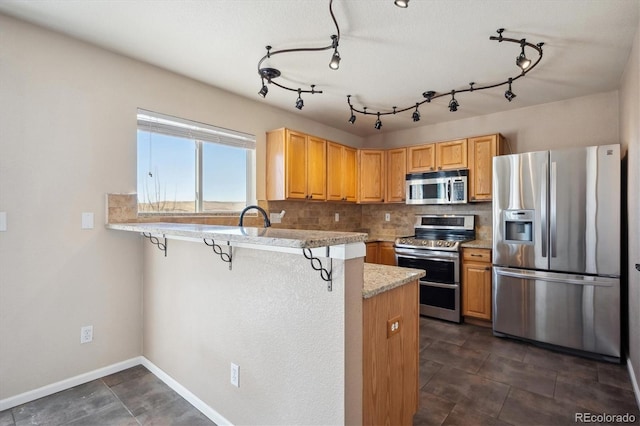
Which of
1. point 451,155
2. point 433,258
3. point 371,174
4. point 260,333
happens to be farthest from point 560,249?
point 260,333

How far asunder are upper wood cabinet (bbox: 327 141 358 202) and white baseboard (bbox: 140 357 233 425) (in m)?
2.76

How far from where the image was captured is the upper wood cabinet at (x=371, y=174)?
487 cm

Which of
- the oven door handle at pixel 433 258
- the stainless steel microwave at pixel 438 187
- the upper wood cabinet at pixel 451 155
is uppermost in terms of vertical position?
the upper wood cabinet at pixel 451 155

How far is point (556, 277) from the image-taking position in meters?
3.05

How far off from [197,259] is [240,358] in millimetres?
705

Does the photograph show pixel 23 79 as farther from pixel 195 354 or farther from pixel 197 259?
pixel 195 354

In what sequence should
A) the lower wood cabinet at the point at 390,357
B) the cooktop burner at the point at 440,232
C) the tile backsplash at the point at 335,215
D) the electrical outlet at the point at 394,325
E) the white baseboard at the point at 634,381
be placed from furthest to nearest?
the cooktop burner at the point at 440,232, the tile backsplash at the point at 335,215, the white baseboard at the point at 634,381, the electrical outlet at the point at 394,325, the lower wood cabinet at the point at 390,357

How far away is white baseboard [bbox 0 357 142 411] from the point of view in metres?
2.12

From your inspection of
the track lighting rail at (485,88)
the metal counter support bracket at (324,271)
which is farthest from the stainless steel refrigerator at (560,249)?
the metal counter support bracket at (324,271)

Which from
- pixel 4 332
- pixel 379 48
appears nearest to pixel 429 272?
pixel 379 48

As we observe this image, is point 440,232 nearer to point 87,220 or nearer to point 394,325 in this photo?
point 394,325

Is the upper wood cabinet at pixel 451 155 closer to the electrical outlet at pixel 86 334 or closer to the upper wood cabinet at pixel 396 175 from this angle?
the upper wood cabinet at pixel 396 175

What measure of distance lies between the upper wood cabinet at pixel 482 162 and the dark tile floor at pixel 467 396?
6.18ft

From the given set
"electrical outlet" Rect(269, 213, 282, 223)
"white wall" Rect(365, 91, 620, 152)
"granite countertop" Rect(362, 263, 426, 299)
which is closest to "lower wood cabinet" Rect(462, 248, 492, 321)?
"white wall" Rect(365, 91, 620, 152)
